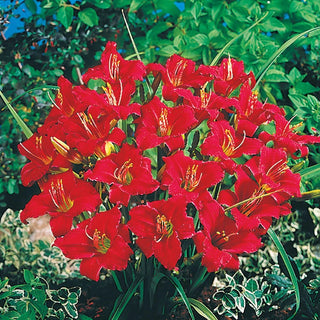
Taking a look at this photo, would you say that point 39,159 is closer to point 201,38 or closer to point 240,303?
point 240,303

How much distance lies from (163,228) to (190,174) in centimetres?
17

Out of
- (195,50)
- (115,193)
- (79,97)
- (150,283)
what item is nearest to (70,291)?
(150,283)

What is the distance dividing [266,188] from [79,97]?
0.61 meters

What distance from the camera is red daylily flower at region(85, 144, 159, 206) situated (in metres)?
1.27

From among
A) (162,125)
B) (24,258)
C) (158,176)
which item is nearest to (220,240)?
(158,176)

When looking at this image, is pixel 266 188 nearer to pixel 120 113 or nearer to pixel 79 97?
pixel 120 113

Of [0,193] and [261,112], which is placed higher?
[261,112]

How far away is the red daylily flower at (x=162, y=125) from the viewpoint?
1.35m

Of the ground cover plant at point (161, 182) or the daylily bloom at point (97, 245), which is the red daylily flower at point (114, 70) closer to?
the ground cover plant at point (161, 182)

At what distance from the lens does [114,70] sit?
1.57m

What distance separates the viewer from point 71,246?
51.7 inches

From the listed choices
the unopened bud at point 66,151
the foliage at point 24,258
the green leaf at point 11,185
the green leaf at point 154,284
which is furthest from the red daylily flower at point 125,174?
the green leaf at point 11,185

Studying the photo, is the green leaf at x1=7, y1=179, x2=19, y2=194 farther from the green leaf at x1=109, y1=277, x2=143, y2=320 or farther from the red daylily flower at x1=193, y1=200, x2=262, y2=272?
→ the red daylily flower at x1=193, y1=200, x2=262, y2=272

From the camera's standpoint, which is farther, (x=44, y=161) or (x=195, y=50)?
(x=195, y=50)
